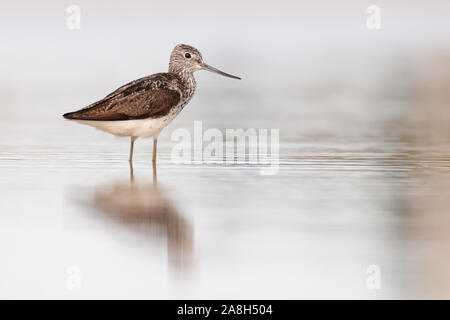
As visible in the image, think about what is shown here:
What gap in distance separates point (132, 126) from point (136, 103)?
0.91 ft

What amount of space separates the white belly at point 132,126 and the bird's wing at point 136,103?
2.3 inches

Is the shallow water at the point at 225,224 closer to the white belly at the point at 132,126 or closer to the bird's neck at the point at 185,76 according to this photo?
the white belly at the point at 132,126

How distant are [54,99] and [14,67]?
8007mm

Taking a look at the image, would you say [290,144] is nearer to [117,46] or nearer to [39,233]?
[39,233]

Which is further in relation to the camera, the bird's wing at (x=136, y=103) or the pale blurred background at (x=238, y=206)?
the bird's wing at (x=136, y=103)

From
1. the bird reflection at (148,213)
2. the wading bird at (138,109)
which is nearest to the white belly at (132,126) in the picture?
the wading bird at (138,109)

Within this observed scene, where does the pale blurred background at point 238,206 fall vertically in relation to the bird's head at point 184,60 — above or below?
below

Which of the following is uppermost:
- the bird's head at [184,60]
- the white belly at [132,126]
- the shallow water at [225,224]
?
the bird's head at [184,60]

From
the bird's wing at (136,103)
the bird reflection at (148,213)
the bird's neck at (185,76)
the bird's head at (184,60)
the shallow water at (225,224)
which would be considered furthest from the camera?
the bird's head at (184,60)

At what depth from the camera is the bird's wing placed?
10.8m

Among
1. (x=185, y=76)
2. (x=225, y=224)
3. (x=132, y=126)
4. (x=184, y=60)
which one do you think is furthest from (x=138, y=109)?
(x=225, y=224)

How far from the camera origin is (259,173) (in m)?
10.0

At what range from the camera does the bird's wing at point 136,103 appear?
10.8 metres

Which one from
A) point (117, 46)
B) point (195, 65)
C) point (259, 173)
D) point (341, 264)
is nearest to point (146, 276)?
point (341, 264)
